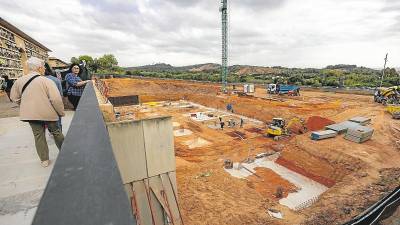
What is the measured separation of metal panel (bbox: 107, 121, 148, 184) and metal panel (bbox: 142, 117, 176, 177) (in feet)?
0.53

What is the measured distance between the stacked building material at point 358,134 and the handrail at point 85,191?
18162 millimetres

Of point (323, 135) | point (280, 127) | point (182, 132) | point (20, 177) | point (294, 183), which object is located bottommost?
point (294, 183)

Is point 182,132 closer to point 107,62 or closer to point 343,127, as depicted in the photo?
point 343,127

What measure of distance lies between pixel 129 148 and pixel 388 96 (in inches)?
1280

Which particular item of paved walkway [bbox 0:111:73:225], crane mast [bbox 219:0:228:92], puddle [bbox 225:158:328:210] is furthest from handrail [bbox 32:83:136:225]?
crane mast [bbox 219:0:228:92]

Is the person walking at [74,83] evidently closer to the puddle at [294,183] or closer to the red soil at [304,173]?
the puddle at [294,183]

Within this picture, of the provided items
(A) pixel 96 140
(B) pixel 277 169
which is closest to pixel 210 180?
(B) pixel 277 169

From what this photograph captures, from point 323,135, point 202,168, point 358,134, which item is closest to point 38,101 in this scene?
point 202,168

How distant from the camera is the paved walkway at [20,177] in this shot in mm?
2531

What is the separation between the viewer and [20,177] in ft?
11.0

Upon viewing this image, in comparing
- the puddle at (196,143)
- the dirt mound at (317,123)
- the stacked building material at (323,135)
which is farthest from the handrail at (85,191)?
the dirt mound at (317,123)

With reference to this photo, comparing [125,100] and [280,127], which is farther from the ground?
[125,100]

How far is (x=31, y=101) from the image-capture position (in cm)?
354

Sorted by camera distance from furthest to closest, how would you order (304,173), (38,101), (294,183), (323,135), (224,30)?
(224,30), (323,135), (304,173), (294,183), (38,101)
